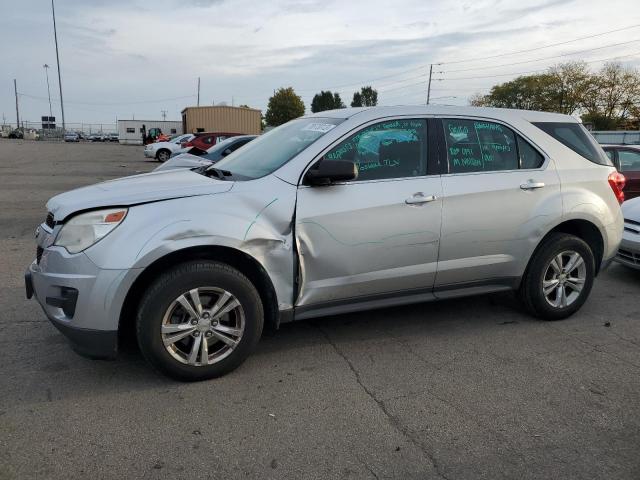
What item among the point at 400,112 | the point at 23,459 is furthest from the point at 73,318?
the point at 400,112

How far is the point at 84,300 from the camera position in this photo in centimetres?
306

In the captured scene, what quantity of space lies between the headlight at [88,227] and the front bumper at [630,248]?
17.4ft

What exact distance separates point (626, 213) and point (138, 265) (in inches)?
217

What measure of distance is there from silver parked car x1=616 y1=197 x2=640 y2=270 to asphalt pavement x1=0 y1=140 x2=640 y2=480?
59.2 inches

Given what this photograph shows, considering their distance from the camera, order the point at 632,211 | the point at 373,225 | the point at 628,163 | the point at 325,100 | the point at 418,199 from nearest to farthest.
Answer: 1. the point at 373,225
2. the point at 418,199
3. the point at 632,211
4. the point at 628,163
5. the point at 325,100

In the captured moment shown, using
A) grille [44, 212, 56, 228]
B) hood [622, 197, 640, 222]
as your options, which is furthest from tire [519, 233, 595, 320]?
grille [44, 212, 56, 228]

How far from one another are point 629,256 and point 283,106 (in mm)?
78133

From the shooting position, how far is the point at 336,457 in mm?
2652

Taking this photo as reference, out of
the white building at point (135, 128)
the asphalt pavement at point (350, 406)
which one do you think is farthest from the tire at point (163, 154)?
the white building at point (135, 128)

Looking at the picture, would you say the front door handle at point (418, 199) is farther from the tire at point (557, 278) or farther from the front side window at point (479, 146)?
the tire at point (557, 278)

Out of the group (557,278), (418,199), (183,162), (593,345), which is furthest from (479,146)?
(183,162)

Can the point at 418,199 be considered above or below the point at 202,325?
above

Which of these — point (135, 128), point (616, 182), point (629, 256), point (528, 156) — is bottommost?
point (629, 256)

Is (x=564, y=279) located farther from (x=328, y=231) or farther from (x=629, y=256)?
(x=328, y=231)
